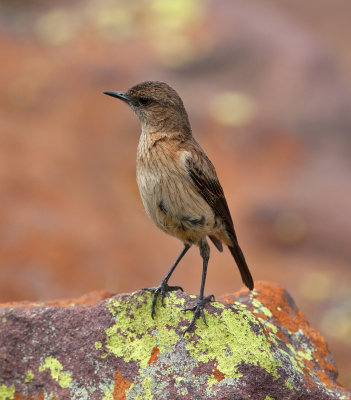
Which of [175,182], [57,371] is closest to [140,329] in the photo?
[57,371]

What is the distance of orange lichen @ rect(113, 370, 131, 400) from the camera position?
4.79 meters

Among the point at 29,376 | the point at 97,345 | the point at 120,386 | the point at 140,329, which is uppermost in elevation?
the point at 140,329

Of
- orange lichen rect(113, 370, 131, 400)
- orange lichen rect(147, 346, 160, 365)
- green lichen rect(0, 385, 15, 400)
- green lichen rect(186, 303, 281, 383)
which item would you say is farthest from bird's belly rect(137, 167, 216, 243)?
green lichen rect(0, 385, 15, 400)

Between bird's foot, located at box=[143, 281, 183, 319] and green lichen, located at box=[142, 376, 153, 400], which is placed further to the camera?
bird's foot, located at box=[143, 281, 183, 319]

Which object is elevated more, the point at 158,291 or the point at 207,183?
the point at 207,183

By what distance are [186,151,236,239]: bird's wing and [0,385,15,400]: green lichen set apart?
216cm

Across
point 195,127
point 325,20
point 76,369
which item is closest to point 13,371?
point 76,369

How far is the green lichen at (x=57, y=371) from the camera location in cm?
486

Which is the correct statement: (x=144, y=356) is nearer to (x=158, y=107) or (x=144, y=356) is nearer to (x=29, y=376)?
(x=29, y=376)

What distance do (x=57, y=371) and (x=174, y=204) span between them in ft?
5.21

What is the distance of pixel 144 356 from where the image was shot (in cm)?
493

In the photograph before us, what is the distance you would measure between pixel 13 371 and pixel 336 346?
6123mm

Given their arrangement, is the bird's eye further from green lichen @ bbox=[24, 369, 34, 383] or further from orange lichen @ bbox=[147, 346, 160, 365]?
green lichen @ bbox=[24, 369, 34, 383]

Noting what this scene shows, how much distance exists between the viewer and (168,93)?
6.30 m
